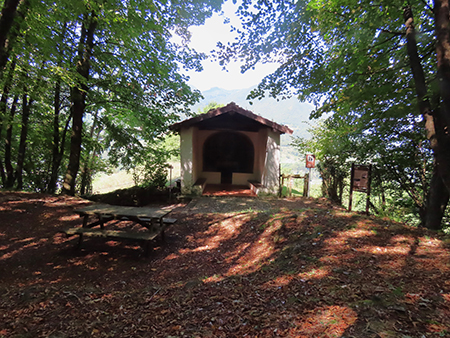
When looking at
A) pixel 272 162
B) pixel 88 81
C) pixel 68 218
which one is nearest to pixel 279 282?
pixel 68 218

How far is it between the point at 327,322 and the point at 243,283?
1151 mm

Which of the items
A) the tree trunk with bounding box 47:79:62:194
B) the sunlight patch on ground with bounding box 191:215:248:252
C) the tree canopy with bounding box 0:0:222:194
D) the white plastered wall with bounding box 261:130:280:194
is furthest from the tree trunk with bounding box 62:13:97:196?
the white plastered wall with bounding box 261:130:280:194

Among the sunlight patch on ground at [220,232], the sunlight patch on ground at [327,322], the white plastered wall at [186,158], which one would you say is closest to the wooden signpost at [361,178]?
the sunlight patch on ground at [220,232]

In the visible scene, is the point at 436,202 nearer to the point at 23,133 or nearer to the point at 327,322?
the point at 327,322

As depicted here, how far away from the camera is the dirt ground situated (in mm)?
1739

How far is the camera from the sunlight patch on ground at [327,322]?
154 cm

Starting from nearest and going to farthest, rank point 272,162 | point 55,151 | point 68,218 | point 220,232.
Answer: point 220,232 < point 68,218 < point 55,151 < point 272,162

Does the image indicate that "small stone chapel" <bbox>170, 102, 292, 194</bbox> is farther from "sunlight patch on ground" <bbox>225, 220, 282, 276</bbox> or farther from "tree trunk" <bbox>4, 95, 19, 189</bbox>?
"tree trunk" <bbox>4, 95, 19, 189</bbox>

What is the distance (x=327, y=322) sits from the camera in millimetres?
1645

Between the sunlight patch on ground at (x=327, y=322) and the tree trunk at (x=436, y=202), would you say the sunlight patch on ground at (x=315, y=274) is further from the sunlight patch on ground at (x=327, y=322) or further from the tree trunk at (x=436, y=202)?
the tree trunk at (x=436, y=202)

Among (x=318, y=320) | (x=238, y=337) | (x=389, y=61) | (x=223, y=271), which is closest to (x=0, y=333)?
(x=238, y=337)

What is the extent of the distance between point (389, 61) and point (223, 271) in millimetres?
5861

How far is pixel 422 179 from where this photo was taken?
5363mm

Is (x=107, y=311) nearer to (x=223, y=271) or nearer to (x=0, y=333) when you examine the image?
(x=0, y=333)
